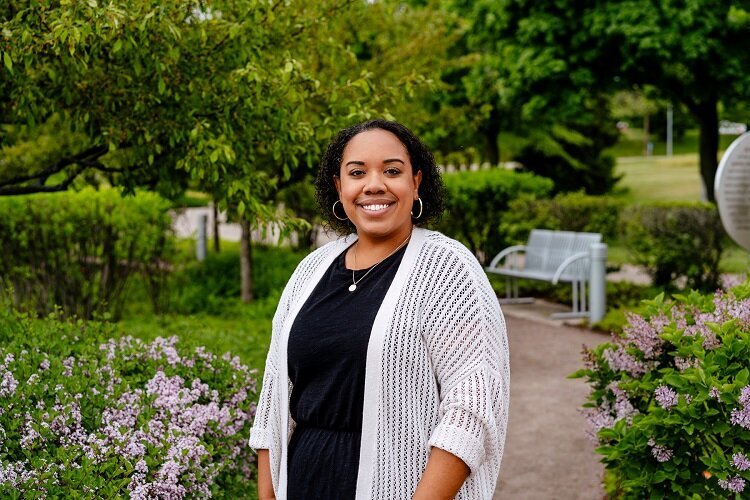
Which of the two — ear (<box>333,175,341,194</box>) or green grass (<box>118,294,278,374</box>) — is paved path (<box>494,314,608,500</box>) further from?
ear (<box>333,175,341,194</box>)

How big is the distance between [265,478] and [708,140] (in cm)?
2157

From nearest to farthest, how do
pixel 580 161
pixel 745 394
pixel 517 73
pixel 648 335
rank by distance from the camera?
pixel 745 394 → pixel 648 335 → pixel 517 73 → pixel 580 161

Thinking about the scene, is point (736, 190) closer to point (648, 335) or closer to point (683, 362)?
point (648, 335)

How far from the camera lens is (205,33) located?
4434mm

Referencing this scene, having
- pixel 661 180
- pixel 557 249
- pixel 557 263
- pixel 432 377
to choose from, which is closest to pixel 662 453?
pixel 432 377

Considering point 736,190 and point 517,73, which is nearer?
point 736,190

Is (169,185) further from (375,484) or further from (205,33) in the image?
(375,484)

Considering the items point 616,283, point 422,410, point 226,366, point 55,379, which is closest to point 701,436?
point 422,410

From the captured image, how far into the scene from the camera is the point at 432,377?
7.23ft

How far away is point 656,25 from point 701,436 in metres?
16.3

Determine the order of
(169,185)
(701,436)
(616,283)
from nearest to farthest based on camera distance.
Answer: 1. (701,436)
2. (169,185)
3. (616,283)

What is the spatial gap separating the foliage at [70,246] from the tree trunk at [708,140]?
657 inches

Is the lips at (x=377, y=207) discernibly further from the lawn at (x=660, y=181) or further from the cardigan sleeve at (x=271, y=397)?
the lawn at (x=660, y=181)

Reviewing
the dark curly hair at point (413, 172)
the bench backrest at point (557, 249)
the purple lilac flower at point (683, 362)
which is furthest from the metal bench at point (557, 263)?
Result: the dark curly hair at point (413, 172)
